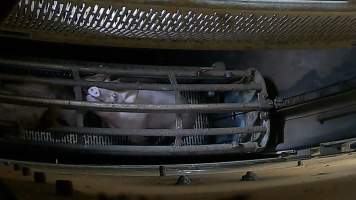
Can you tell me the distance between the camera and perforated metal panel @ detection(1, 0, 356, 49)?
0.96m

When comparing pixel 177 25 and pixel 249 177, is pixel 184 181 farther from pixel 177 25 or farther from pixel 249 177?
pixel 177 25

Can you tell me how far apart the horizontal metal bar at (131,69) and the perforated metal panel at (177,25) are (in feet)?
0.54

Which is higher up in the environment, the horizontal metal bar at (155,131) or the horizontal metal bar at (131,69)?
the horizontal metal bar at (131,69)

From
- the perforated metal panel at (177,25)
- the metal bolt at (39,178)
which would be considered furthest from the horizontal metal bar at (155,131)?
the metal bolt at (39,178)

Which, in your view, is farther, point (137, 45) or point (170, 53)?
point (170, 53)

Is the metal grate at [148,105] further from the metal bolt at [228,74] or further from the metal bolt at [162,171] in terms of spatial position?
the metal bolt at [162,171]

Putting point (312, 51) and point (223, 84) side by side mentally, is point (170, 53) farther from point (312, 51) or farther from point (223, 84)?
Answer: point (312, 51)

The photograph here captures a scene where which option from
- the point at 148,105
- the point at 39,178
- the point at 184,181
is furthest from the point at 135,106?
the point at 39,178

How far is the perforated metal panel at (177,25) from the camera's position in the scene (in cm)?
96

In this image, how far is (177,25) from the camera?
1.08 m

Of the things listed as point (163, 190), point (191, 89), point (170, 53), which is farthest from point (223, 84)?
point (163, 190)

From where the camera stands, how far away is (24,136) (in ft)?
3.98

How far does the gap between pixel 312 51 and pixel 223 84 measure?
324 millimetres

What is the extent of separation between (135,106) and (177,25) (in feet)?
0.87
